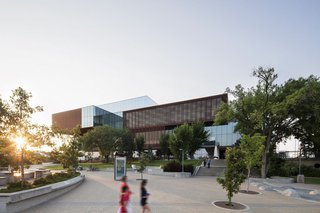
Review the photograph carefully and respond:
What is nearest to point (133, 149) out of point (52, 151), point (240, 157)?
point (52, 151)

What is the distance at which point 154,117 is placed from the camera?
7294cm

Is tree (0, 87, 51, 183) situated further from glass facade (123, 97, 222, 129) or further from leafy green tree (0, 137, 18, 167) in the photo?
glass facade (123, 97, 222, 129)

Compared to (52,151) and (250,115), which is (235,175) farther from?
(250,115)

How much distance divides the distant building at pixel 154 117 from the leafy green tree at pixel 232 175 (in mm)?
39914

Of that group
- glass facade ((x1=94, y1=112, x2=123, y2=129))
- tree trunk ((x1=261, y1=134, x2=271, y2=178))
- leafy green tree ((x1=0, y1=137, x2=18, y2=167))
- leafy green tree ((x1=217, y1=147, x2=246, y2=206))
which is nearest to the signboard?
leafy green tree ((x1=0, y1=137, x2=18, y2=167))

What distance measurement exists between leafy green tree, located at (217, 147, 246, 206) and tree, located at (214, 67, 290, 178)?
49.1 ft

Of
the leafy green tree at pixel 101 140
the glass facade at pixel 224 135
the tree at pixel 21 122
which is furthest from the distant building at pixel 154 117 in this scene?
the tree at pixel 21 122

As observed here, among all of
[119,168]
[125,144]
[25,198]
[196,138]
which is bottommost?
[119,168]

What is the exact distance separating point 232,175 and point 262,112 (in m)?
16.8

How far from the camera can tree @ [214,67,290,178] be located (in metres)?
29.0

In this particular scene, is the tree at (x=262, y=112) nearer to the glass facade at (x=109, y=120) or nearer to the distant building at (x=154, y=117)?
the distant building at (x=154, y=117)

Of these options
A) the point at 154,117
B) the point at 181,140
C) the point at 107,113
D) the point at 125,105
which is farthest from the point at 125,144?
the point at 125,105

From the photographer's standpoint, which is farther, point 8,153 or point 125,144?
point 125,144

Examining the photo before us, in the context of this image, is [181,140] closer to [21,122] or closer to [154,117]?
[21,122]
